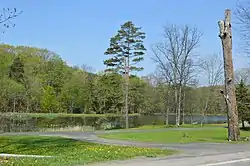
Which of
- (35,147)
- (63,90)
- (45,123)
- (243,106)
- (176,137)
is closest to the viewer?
(35,147)

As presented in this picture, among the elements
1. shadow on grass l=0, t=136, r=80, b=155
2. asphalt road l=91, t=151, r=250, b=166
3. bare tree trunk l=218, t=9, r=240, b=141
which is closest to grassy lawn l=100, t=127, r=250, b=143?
bare tree trunk l=218, t=9, r=240, b=141

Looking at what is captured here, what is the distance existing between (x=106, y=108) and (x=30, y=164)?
6948 cm

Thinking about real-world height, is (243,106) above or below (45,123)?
above

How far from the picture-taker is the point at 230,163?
11516mm

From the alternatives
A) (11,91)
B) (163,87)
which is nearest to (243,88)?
(163,87)

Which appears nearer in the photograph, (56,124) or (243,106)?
(243,106)

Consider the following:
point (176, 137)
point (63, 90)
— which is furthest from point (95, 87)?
point (176, 137)

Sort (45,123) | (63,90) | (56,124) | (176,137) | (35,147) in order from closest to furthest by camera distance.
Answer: (35,147), (176,137), (56,124), (45,123), (63,90)

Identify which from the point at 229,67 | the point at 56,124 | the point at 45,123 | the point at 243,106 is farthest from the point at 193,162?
the point at 45,123

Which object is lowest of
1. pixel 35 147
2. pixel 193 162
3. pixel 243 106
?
pixel 35 147

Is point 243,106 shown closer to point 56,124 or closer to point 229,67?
point 229,67

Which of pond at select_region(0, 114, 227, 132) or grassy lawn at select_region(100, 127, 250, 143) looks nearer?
grassy lawn at select_region(100, 127, 250, 143)

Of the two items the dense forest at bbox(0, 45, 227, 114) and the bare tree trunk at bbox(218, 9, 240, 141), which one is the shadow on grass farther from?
the dense forest at bbox(0, 45, 227, 114)

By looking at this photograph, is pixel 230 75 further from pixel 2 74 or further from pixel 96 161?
pixel 2 74
